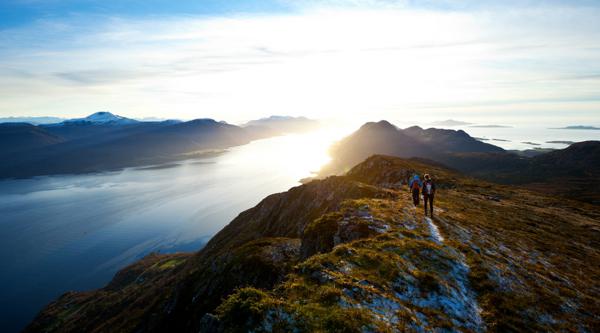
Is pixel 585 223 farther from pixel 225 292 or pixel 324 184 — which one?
pixel 225 292

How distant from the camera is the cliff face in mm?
13430

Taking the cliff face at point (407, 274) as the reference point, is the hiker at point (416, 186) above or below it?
above

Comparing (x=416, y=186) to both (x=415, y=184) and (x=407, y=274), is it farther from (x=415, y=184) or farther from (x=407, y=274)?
(x=407, y=274)

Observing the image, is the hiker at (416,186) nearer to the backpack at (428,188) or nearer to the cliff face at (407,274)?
the cliff face at (407,274)

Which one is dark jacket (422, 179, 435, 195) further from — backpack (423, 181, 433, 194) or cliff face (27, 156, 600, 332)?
cliff face (27, 156, 600, 332)

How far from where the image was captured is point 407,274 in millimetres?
17594

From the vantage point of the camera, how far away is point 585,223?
43.8 m

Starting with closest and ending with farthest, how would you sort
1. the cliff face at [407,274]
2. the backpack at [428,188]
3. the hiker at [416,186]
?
1. the cliff face at [407,274]
2. the backpack at [428,188]
3. the hiker at [416,186]

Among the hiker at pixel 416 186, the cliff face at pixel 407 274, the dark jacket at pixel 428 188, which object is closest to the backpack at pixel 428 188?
the dark jacket at pixel 428 188

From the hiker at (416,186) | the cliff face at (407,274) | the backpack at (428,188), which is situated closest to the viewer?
the cliff face at (407,274)

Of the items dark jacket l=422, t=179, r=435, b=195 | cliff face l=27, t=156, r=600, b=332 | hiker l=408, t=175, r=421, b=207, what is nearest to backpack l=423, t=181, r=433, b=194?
dark jacket l=422, t=179, r=435, b=195

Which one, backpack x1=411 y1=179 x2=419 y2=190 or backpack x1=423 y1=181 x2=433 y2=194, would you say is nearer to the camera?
backpack x1=423 y1=181 x2=433 y2=194

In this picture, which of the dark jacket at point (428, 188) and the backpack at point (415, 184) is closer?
the dark jacket at point (428, 188)

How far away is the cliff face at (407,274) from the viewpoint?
1343cm
